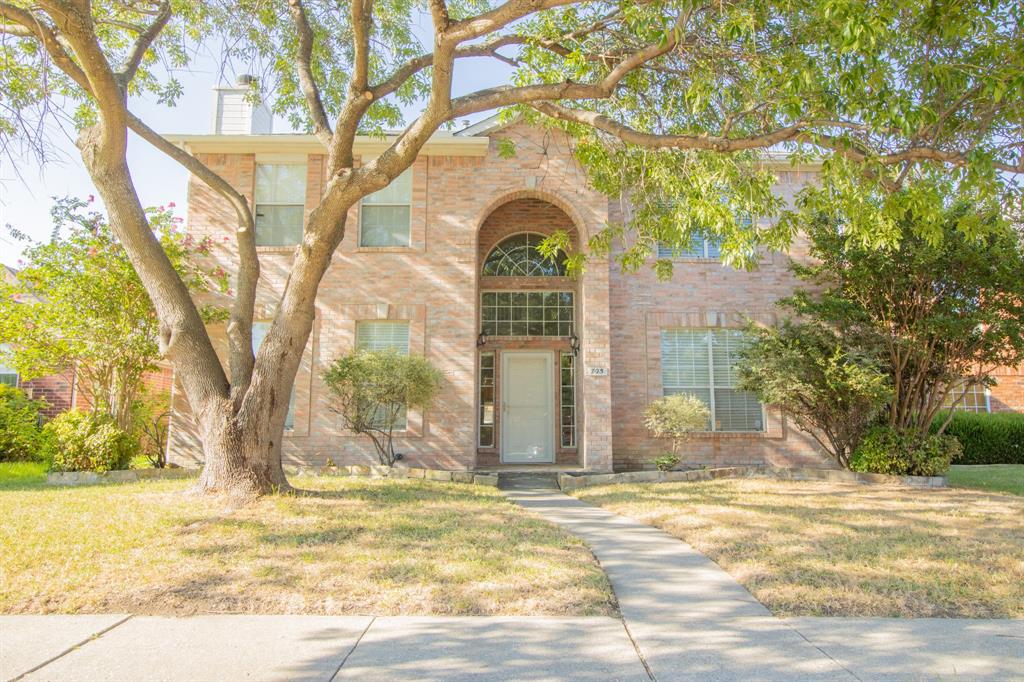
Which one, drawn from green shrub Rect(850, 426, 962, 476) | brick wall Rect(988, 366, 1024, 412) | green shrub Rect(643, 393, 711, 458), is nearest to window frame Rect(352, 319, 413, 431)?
green shrub Rect(643, 393, 711, 458)

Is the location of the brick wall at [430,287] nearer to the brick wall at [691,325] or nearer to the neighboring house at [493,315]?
the neighboring house at [493,315]

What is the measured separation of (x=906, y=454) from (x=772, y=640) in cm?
875

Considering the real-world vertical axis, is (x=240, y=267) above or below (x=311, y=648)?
above

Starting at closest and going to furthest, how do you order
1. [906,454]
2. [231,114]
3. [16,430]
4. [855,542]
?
1. [855,542]
2. [906,454]
3. [16,430]
4. [231,114]

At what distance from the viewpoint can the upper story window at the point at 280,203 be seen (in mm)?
13070

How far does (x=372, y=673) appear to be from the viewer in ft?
10.6

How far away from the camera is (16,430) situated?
42.6ft

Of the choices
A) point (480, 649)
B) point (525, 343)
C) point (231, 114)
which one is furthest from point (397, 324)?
point (480, 649)

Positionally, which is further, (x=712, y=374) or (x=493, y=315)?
(x=493, y=315)

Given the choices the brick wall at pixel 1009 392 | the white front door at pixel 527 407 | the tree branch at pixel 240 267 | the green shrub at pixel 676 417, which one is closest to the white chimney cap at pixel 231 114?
the tree branch at pixel 240 267

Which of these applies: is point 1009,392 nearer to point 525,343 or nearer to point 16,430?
point 525,343

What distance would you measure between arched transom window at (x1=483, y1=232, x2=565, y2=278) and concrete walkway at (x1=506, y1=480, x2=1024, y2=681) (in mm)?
9595

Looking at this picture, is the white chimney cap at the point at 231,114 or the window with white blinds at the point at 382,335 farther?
the white chimney cap at the point at 231,114

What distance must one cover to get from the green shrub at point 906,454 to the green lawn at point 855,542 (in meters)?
0.74
